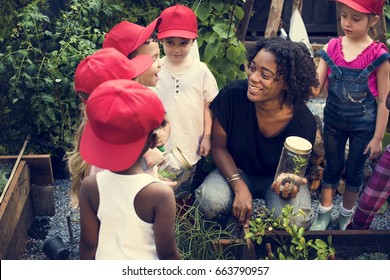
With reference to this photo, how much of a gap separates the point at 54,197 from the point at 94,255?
1.66 meters

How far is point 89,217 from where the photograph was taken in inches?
88.9

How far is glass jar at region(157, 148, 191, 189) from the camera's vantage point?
9.20ft

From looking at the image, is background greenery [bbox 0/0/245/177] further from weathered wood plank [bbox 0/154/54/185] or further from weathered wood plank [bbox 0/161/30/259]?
weathered wood plank [bbox 0/161/30/259]

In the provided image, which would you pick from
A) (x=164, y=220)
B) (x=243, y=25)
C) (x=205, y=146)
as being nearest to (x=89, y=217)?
(x=164, y=220)

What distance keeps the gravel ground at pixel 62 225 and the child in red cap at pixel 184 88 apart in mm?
887

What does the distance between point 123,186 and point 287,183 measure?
1.09 meters

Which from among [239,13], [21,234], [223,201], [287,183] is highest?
[239,13]

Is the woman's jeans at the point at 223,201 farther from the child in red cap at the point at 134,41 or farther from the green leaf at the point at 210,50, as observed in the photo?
the green leaf at the point at 210,50

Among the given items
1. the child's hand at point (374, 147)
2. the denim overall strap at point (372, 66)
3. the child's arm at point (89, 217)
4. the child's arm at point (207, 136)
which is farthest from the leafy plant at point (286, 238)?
the denim overall strap at point (372, 66)

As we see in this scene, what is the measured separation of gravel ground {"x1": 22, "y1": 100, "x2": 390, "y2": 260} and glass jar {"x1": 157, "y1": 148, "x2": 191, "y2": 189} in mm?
905

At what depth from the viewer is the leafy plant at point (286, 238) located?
2672 mm

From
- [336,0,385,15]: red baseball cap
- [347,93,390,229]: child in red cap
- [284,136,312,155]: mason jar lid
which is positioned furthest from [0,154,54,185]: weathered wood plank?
[336,0,385,15]: red baseball cap

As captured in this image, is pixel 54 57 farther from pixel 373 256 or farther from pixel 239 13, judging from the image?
pixel 373 256
